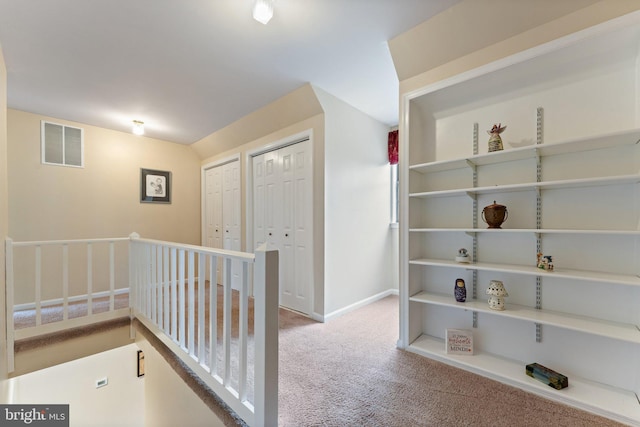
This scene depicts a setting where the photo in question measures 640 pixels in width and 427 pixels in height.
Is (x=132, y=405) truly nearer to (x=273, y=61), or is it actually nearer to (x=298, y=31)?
(x=273, y=61)

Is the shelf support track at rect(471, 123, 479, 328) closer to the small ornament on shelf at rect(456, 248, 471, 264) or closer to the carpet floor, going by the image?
the small ornament on shelf at rect(456, 248, 471, 264)

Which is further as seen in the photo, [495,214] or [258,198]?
[258,198]

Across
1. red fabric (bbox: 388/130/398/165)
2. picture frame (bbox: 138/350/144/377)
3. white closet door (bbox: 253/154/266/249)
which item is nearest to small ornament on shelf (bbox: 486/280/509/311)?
red fabric (bbox: 388/130/398/165)

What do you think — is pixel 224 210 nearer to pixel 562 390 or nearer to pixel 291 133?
pixel 291 133

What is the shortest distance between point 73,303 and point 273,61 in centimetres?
382

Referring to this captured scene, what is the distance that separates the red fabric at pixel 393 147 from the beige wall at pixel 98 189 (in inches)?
134

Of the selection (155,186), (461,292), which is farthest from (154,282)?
(461,292)

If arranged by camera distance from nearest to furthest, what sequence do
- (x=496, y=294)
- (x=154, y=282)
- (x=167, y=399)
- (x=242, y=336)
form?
(x=242, y=336)
(x=496, y=294)
(x=167, y=399)
(x=154, y=282)

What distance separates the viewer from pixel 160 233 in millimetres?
4215

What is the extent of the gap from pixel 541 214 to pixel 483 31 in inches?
50.0

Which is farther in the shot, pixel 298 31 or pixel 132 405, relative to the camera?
pixel 132 405

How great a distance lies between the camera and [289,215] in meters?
3.11

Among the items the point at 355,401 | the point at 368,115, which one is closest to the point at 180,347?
the point at 355,401

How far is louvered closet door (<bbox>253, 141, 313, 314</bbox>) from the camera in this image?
9.53 feet
